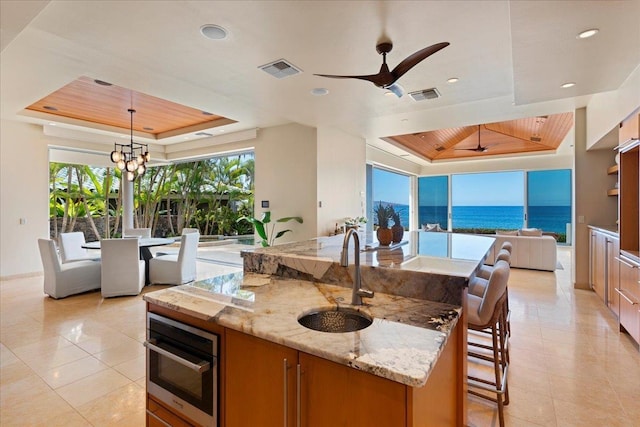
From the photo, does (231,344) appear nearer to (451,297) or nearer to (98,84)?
(451,297)

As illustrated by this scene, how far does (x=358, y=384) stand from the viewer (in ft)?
3.27

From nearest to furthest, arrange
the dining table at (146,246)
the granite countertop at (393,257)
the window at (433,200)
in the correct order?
1. the granite countertop at (393,257)
2. the dining table at (146,246)
3. the window at (433,200)

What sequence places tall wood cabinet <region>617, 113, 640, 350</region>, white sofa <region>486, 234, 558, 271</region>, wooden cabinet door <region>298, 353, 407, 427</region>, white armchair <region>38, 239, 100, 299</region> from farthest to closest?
white sofa <region>486, 234, 558, 271</region> → white armchair <region>38, 239, 100, 299</region> → tall wood cabinet <region>617, 113, 640, 350</region> → wooden cabinet door <region>298, 353, 407, 427</region>

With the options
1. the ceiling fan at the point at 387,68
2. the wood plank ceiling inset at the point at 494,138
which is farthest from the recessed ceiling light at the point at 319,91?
the wood plank ceiling inset at the point at 494,138

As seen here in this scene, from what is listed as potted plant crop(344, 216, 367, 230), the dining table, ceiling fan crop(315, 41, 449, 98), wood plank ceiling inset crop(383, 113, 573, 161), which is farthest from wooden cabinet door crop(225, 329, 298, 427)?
wood plank ceiling inset crop(383, 113, 573, 161)

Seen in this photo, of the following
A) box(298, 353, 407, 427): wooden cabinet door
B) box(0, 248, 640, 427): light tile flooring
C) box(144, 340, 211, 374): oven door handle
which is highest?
box(298, 353, 407, 427): wooden cabinet door

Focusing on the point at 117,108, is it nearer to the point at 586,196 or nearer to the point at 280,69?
the point at 280,69

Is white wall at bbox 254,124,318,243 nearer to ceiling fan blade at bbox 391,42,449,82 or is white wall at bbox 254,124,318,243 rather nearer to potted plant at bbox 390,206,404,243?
ceiling fan blade at bbox 391,42,449,82

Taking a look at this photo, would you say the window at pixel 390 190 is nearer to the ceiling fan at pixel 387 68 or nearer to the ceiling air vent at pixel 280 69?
the ceiling air vent at pixel 280 69

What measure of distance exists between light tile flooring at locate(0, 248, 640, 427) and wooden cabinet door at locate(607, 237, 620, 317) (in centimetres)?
19

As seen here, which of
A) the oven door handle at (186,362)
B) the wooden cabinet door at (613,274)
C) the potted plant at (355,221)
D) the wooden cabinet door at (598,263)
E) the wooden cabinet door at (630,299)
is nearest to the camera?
the oven door handle at (186,362)

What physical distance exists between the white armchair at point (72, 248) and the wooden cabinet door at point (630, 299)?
23.0 ft

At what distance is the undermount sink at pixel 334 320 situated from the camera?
1440mm

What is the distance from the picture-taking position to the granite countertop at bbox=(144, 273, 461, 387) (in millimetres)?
973
